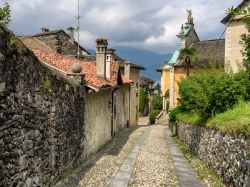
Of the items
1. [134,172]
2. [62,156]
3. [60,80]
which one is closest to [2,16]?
[60,80]

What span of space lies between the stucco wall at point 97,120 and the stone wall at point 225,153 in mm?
4567

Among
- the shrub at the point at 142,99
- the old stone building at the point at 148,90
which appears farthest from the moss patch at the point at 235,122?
the old stone building at the point at 148,90

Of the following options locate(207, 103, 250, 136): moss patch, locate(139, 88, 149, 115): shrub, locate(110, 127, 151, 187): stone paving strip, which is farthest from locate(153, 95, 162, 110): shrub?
locate(207, 103, 250, 136): moss patch

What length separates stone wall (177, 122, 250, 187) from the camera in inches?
361

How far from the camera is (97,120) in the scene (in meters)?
18.1

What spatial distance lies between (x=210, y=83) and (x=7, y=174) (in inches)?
428

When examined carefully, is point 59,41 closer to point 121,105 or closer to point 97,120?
point 121,105

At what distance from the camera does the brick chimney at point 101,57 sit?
22984 millimetres

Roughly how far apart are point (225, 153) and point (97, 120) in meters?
8.07

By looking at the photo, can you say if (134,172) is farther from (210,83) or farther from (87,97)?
(210,83)

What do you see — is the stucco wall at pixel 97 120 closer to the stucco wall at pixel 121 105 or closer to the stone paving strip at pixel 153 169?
the stone paving strip at pixel 153 169

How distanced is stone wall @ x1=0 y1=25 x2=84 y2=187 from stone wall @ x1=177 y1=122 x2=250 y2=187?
475cm

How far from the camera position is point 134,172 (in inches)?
513

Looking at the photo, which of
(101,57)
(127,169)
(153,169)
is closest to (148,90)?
(101,57)
